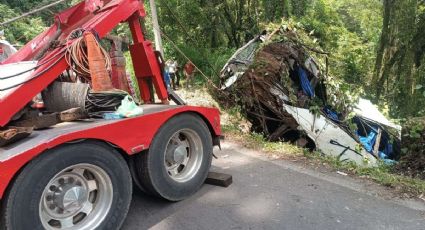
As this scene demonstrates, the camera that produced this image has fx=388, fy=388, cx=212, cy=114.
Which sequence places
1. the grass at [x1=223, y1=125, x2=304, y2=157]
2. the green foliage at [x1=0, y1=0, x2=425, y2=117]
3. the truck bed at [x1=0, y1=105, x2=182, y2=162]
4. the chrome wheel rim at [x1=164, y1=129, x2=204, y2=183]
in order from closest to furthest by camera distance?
the truck bed at [x1=0, y1=105, x2=182, y2=162], the chrome wheel rim at [x1=164, y1=129, x2=204, y2=183], the grass at [x1=223, y1=125, x2=304, y2=157], the green foliage at [x1=0, y1=0, x2=425, y2=117]

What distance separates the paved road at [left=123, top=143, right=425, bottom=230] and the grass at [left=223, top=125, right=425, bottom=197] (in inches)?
11.6

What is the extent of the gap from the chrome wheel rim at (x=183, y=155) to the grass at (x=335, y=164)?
1904 mm

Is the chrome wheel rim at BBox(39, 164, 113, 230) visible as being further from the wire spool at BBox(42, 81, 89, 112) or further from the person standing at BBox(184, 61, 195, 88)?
the person standing at BBox(184, 61, 195, 88)

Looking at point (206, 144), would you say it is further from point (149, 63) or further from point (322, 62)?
point (322, 62)

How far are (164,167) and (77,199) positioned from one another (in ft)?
3.12

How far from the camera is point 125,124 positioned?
3.50 meters

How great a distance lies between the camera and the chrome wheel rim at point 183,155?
420cm

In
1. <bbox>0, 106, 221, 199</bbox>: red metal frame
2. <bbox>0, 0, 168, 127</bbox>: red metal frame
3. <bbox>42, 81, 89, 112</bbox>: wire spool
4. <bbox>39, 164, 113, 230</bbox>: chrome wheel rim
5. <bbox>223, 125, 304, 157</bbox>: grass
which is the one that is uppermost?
<bbox>0, 0, 168, 127</bbox>: red metal frame

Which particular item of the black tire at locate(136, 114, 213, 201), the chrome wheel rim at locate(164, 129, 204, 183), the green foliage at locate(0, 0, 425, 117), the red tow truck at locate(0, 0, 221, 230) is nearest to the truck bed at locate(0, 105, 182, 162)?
the red tow truck at locate(0, 0, 221, 230)

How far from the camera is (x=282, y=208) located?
4.02m

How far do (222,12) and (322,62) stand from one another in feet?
36.5

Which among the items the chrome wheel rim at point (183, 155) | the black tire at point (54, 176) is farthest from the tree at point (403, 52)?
the black tire at point (54, 176)

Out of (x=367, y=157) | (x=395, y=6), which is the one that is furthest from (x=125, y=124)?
(x=395, y=6)

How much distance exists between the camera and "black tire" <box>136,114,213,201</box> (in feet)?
12.5
